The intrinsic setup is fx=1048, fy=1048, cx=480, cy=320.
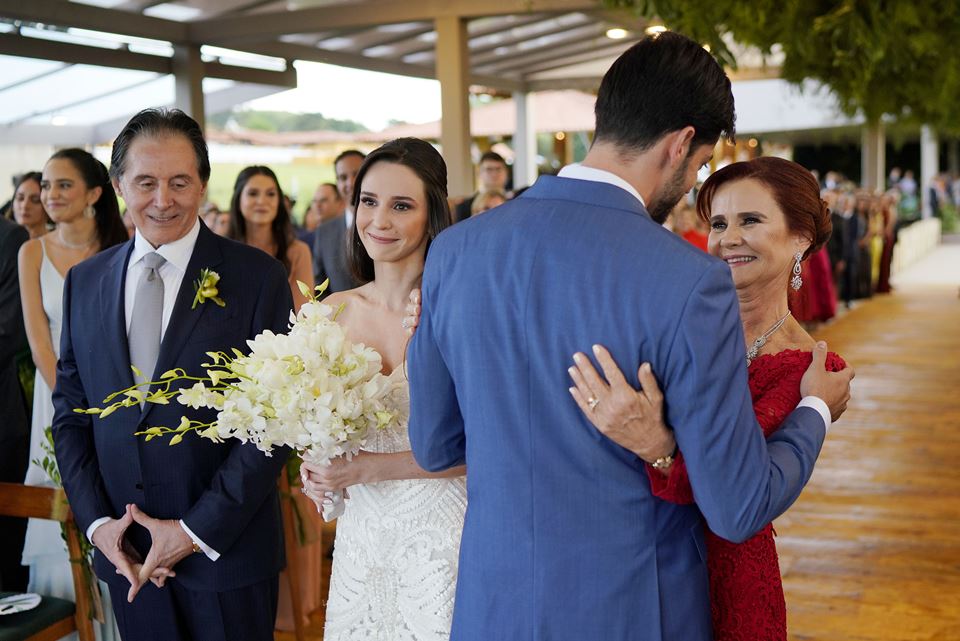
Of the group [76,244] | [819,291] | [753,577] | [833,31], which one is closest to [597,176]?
[753,577]

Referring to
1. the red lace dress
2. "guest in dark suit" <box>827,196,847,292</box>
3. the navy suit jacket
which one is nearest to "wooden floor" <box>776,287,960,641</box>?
the red lace dress

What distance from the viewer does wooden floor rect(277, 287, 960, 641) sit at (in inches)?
172

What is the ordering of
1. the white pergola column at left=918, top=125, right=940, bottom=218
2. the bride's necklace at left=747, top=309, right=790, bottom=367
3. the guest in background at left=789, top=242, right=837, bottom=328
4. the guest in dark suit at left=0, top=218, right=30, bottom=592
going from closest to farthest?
the bride's necklace at left=747, top=309, right=790, bottom=367, the guest in dark suit at left=0, top=218, right=30, bottom=592, the guest in background at left=789, top=242, right=837, bottom=328, the white pergola column at left=918, top=125, right=940, bottom=218

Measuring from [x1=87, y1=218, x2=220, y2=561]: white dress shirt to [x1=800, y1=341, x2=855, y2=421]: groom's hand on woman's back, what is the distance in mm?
1467

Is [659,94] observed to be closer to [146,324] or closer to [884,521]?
[146,324]

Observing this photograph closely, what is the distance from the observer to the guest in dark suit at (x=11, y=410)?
4148 millimetres

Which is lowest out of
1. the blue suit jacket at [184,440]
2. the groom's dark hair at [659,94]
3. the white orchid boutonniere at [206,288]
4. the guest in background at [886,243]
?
the guest in background at [886,243]

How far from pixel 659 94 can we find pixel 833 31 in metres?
2.79

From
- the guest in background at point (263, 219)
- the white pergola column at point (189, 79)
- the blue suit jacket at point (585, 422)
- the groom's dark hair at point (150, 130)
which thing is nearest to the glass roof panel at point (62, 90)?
the white pergola column at point (189, 79)

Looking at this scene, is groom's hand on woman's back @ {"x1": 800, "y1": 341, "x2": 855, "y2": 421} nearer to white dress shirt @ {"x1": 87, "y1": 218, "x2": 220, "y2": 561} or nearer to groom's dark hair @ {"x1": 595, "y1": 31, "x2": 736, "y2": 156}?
groom's dark hair @ {"x1": 595, "y1": 31, "x2": 736, "y2": 156}

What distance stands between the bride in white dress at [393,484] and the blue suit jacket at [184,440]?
0.19 metres

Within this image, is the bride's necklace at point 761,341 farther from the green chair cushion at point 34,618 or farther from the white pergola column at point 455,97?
the white pergola column at point 455,97

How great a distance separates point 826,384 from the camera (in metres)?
1.85

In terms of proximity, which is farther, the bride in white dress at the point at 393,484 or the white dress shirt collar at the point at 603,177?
the bride in white dress at the point at 393,484
